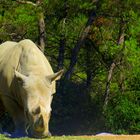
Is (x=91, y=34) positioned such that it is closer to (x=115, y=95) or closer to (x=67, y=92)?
(x=115, y=95)

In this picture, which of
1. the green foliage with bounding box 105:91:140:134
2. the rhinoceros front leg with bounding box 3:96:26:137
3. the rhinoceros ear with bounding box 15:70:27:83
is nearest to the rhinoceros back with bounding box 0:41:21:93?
the rhinoceros front leg with bounding box 3:96:26:137

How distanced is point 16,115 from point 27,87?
4.11ft

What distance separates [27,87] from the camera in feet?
36.7

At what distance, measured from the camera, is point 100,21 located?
26.2 m

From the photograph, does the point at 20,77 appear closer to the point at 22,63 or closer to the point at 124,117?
the point at 22,63

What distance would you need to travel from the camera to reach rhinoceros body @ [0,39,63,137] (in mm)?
10719

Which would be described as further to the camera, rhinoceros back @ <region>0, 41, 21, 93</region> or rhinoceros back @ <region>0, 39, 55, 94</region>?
rhinoceros back @ <region>0, 41, 21, 93</region>

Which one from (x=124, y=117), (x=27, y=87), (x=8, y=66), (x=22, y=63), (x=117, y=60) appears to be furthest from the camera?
(x=117, y=60)

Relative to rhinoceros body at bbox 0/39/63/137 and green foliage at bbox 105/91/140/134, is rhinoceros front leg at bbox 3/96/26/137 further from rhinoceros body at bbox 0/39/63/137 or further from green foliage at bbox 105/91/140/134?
green foliage at bbox 105/91/140/134

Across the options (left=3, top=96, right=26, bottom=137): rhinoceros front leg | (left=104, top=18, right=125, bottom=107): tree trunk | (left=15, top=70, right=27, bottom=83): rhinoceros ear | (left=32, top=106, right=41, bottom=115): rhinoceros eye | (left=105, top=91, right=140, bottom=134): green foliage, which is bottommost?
(left=105, top=91, right=140, bottom=134): green foliage

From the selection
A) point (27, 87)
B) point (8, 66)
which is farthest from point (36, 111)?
point (8, 66)

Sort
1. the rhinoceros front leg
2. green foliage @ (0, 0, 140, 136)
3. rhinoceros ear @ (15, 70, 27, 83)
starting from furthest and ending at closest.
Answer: green foliage @ (0, 0, 140, 136) → the rhinoceros front leg → rhinoceros ear @ (15, 70, 27, 83)

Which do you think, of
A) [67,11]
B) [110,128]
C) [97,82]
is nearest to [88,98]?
[110,128]

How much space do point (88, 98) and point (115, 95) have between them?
2.34 metres
